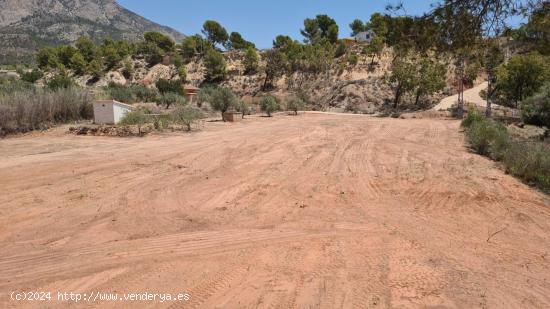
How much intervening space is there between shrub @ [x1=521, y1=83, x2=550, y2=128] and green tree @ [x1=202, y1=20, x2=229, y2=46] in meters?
59.9

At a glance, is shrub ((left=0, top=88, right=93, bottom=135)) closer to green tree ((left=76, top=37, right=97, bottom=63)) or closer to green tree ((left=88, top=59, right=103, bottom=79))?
green tree ((left=88, top=59, right=103, bottom=79))

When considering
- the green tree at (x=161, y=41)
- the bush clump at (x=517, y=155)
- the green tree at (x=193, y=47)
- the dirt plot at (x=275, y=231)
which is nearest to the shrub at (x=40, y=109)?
the dirt plot at (x=275, y=231)

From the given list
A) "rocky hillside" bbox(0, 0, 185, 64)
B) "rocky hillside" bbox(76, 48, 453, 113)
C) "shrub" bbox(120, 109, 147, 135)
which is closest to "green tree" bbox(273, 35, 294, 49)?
"rocky hillside" bbox(76, 48, 453, 113)

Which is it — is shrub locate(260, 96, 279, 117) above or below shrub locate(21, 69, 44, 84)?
below

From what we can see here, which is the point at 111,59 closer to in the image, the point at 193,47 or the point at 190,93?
the point at 193,47

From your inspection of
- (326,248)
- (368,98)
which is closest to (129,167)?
(326,248)

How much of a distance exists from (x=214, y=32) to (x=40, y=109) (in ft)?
193

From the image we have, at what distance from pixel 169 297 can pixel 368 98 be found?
3735cm

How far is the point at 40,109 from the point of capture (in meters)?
17.8

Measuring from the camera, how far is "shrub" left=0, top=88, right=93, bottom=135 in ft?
54.4

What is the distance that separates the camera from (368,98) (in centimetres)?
3941

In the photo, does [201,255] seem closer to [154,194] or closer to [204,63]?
[154,194]

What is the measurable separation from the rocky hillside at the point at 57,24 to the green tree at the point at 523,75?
332ft

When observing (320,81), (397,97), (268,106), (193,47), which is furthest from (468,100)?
(193,47)
